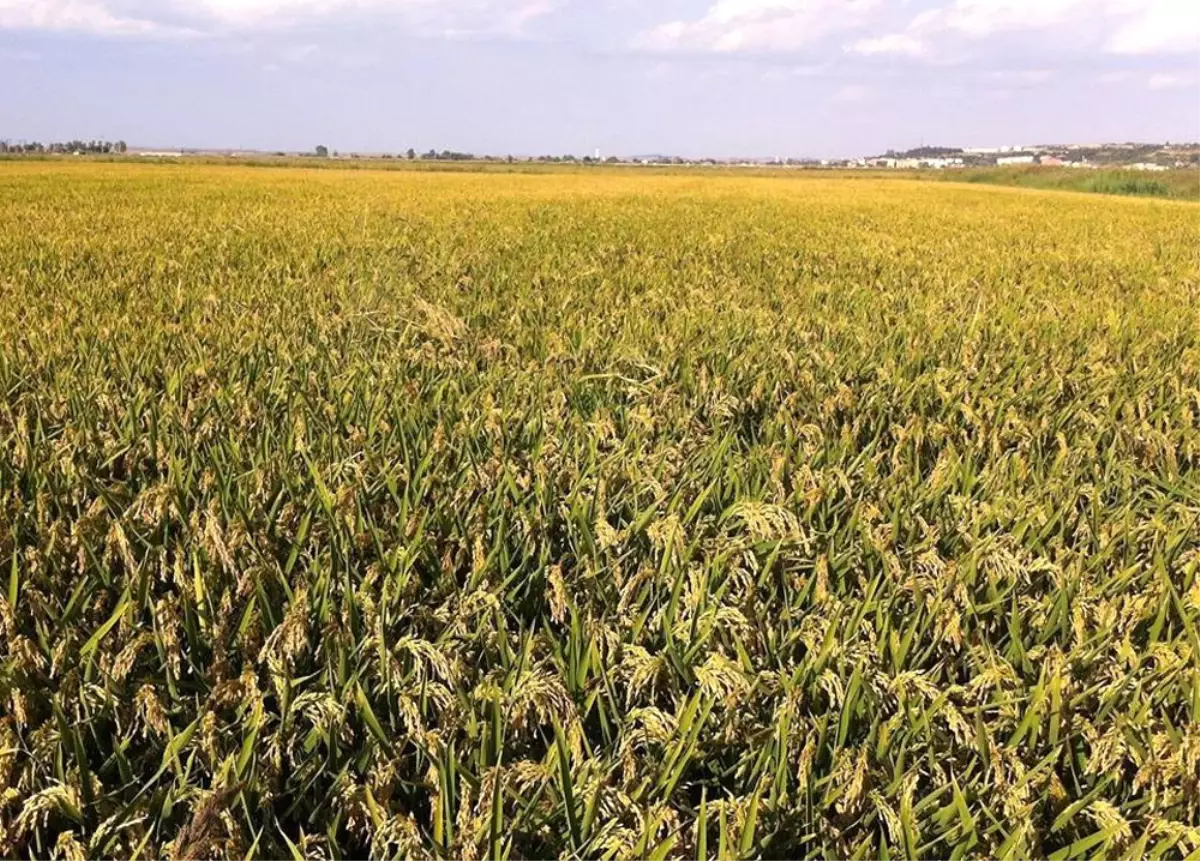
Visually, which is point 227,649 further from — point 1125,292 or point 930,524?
point 1125,292

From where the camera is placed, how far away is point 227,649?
5.38 ft

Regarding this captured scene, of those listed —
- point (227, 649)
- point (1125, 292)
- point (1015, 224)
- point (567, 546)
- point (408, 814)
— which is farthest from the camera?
point (1015, 224)

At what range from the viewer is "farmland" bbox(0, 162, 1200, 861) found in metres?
1.26

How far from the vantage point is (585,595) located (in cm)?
190

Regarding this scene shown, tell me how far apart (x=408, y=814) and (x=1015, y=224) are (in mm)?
14046

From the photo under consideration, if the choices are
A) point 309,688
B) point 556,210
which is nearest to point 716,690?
→ point 309,688

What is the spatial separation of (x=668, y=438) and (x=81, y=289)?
13.1 ft

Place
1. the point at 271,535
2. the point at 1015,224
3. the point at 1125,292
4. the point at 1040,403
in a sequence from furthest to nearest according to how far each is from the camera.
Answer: the point at 1015,224
the point at 1125,292
the point at 1040,403
the point at 271,535

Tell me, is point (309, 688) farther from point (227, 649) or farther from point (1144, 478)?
point (1144, 478)

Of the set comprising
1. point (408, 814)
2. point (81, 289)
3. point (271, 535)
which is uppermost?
point (81, 289)

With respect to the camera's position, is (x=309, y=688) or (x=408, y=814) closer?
(x=408, y=814)

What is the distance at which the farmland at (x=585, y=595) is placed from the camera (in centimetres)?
126

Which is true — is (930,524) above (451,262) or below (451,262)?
below

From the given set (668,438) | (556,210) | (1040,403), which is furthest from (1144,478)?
(556,210)
